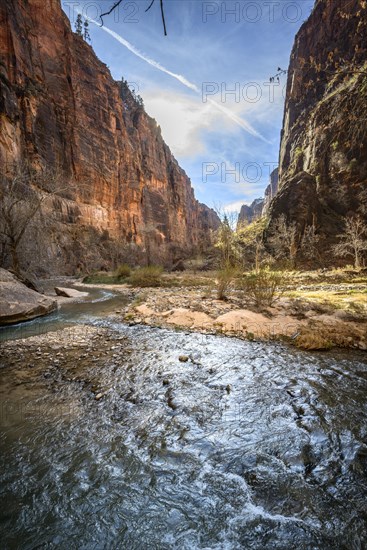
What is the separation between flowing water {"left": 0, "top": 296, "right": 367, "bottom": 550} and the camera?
1.86 metres

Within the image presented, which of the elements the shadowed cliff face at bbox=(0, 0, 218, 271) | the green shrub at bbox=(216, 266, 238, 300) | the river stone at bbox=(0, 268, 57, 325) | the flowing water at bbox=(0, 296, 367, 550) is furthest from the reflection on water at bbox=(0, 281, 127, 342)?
the shadowed cliff face at bbox=(0, 0, 218, 271)

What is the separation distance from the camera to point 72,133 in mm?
41250

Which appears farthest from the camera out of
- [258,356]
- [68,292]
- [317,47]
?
[317,47]

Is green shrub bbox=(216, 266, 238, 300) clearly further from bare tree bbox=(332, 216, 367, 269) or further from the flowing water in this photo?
bare tree bbox=(332, 216, 367, 269)

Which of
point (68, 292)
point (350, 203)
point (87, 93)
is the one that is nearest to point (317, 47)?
point (350, 203)

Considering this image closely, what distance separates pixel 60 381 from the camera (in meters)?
4.13

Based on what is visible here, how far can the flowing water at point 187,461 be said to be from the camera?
6.10ft

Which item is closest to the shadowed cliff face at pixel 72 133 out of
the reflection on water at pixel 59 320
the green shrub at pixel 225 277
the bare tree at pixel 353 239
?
the reflection on water at pixel 59 320

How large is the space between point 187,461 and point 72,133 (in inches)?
1968

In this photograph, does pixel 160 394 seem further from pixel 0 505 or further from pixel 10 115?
pixel 10 115

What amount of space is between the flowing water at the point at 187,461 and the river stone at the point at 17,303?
12.2ft

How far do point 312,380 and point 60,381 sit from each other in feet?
13.8

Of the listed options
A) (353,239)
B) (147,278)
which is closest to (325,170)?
(353,239)

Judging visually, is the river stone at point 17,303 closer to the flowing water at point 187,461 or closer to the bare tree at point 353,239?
the flowing water at point 187,461
